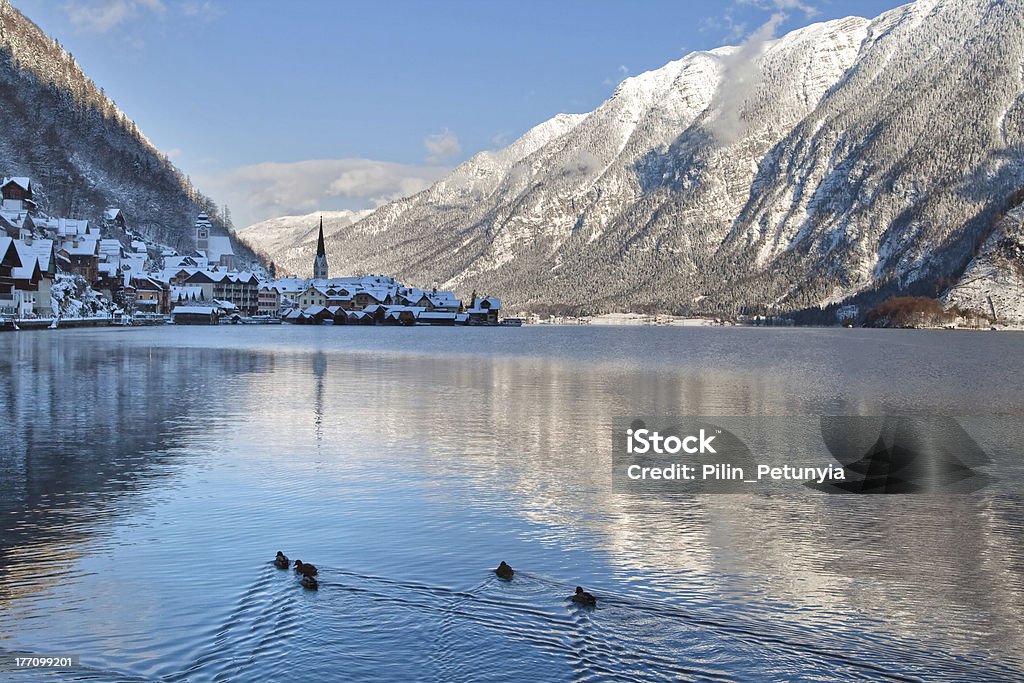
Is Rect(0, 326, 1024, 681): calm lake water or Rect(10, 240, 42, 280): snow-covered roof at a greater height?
Rect(10, 240, 42, 280): snow-covered roof

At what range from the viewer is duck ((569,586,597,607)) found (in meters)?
17.0

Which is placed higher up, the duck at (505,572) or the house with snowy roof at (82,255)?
the house with snowy roof at (82,255)

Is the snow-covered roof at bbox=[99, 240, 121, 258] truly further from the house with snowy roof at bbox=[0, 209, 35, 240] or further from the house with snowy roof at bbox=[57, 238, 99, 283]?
the house with snowy roof at bbox=[0, 209, 35, 240]

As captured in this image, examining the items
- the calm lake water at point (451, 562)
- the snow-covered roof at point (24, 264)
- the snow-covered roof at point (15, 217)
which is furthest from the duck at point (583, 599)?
the snow-covered roof at point (15, 217)

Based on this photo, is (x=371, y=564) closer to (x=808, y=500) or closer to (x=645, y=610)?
(x=645, y=610)

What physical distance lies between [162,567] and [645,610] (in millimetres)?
9616

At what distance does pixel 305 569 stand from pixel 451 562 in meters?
3.13

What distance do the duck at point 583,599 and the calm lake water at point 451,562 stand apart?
0.21 meters

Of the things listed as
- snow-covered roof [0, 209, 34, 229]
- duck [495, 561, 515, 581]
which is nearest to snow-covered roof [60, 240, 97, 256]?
snow-covered roof [0, 209, 34, 229]

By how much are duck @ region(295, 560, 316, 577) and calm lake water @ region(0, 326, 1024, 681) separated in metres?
0.27

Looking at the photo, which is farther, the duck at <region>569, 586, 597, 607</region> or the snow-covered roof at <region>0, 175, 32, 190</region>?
the snow-covered roof at <region>0, 175, 32, 190</region>

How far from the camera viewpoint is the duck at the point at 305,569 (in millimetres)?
18047

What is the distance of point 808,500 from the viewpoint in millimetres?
26688

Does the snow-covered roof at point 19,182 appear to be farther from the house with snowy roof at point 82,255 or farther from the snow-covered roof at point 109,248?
the snow-covered roof at point 109,248
